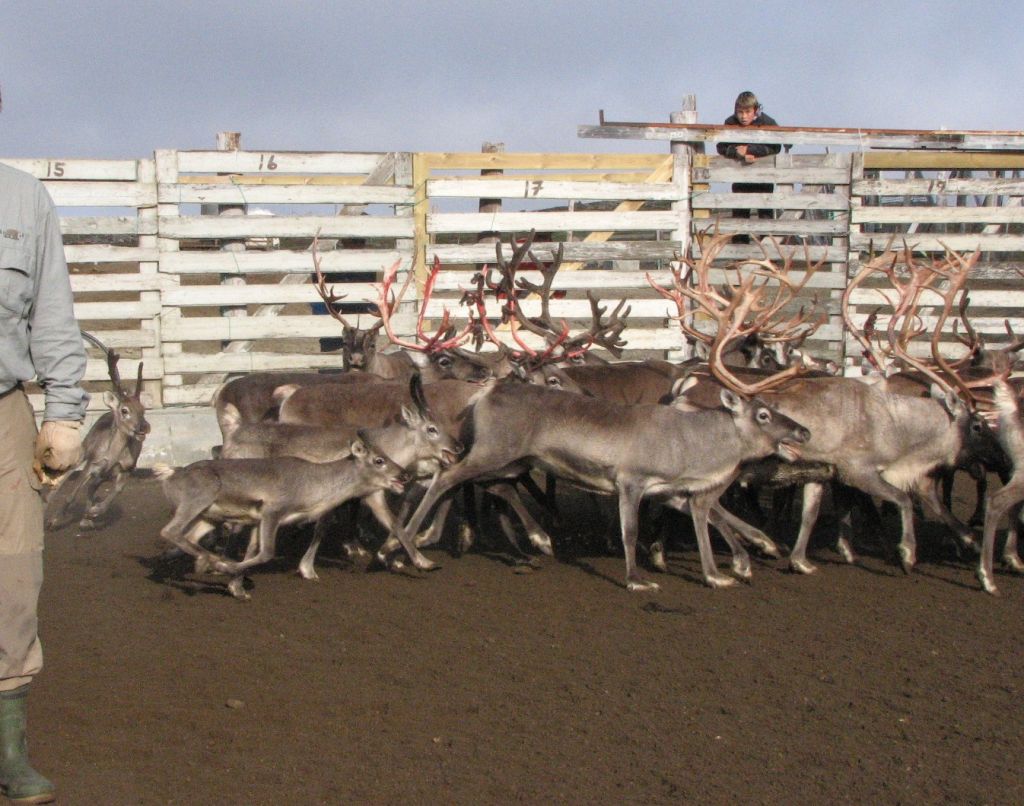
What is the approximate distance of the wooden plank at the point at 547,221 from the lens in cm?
1280

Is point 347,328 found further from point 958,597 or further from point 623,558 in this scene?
point 958,597

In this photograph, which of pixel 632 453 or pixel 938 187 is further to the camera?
pixel 938 187

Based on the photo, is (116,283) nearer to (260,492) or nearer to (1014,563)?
(260,492)

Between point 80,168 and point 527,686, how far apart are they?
8.64 m

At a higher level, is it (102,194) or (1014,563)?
(102,194)

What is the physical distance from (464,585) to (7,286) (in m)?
4.15

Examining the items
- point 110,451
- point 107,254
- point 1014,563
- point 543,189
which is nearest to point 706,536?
point 1014,563

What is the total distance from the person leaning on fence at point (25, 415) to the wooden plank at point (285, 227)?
8.13 metres

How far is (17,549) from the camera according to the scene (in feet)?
14.1

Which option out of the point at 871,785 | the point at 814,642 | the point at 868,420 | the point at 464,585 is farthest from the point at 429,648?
the point at 868,420

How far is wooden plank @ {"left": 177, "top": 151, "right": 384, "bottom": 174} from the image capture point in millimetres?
12242

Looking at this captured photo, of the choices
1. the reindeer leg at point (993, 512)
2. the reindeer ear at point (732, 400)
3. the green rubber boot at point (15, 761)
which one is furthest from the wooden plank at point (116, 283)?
the reindeer leg at point (993, 512)

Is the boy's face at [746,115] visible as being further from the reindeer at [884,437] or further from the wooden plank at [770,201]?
the reindeer at [884,437]

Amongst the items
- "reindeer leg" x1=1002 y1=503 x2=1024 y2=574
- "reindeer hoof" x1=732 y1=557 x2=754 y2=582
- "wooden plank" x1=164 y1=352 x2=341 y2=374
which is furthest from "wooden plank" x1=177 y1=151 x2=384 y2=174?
Result: "reindeer leg" x1=1002 y1=503 x2=1024 y2=574
